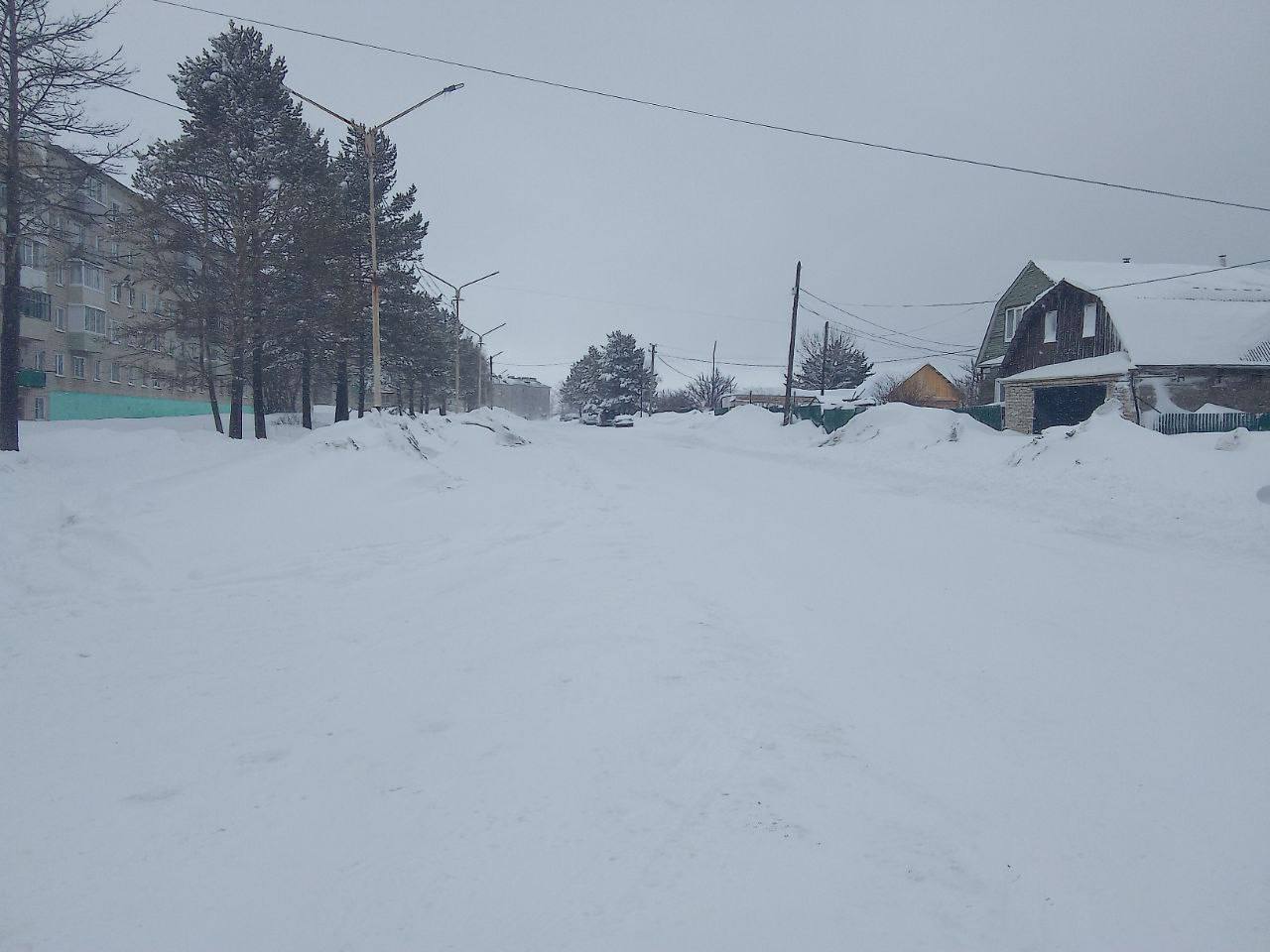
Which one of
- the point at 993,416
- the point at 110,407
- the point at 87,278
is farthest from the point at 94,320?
the point at 993,416

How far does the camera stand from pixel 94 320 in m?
42.8

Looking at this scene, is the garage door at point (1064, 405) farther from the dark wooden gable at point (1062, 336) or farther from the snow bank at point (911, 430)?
the snow bank at point (911, 430)

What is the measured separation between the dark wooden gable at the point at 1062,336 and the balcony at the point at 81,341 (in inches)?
1933

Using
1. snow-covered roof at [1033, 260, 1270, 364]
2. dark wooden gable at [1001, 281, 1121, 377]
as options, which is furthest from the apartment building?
snow-covered roof at [1033, 260, 1270, 364]

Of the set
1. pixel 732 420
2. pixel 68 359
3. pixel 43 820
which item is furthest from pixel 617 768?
pixel 68 359

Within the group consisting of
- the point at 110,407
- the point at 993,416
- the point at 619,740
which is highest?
the point at 993,416

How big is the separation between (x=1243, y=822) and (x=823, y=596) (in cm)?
350

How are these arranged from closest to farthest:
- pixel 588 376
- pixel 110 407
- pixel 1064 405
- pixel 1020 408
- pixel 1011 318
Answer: pixel 1064 405, pixel 1020 408, pixel 1011 318, pixel 110 407, pixel 588 376

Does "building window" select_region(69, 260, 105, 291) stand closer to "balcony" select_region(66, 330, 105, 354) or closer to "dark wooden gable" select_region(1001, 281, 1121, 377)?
"balcony" select_region(66, 330, 105, 354)

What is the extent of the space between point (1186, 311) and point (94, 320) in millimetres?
56096

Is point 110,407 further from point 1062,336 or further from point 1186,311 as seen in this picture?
point 1186,311

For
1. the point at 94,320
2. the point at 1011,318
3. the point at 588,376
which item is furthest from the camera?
the point at 588,376

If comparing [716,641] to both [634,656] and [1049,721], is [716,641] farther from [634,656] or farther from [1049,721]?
[1049,721]

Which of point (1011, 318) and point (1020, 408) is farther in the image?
point (1011, 318)
